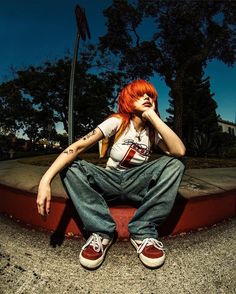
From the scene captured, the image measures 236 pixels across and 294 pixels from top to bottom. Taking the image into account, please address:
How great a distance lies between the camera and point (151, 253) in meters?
1.47

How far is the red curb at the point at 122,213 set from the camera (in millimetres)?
1817

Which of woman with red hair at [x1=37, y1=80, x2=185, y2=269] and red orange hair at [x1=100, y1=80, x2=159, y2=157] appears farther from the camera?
red orange hair at [x1=100, y1=80, x2=159, y2=157]

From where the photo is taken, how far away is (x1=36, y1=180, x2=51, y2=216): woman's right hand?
153 cm

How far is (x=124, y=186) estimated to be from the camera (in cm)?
179

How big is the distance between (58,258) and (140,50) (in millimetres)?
15323

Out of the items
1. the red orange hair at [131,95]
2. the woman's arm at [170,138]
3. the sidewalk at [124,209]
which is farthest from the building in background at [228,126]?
the woman's arm at [170,138]

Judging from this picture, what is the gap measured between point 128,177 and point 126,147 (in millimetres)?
218

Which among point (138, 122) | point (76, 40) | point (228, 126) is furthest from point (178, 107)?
point (228, 126)

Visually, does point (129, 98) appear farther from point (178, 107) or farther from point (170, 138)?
point (178, 107)

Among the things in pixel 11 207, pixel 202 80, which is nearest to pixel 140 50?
pixel 11 207

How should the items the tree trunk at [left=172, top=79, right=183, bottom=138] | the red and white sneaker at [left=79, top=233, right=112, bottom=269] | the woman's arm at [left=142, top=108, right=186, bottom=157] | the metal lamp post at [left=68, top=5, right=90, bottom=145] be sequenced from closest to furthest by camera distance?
the red and white sneaker at [left=79, top=233, right=112, bottom=269], the woman's arm at [left=142, top=108, right=186, bottom=157], the metal lamp post at [left=68, top=5, right=90, bottom=145], the tree trunk at [left=172, top=79, right=183, bottom=138]

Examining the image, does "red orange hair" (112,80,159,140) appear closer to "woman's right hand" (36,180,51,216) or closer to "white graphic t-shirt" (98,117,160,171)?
"white graphic t-shirt" (98,117,160,171)

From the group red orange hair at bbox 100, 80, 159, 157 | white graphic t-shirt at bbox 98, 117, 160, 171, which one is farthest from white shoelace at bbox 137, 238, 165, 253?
red orange hair at bbox 100, 80, 159, 157

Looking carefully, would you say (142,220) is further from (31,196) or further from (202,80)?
(202,80)
